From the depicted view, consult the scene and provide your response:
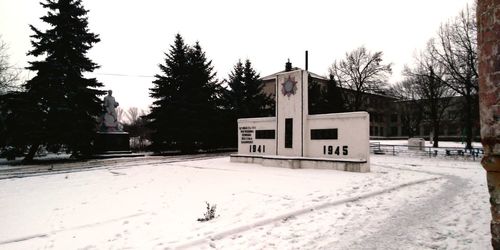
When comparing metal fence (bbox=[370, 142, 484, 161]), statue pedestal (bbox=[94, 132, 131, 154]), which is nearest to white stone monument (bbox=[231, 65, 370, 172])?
metal fence (bbox=[370, 142, 484, 161])

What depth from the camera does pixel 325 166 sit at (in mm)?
15758

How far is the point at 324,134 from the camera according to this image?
55.3 ft

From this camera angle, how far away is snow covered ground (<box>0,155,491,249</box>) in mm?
5320

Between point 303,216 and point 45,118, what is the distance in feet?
77.7

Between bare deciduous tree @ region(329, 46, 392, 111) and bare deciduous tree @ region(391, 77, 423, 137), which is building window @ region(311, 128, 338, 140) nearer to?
bare deciduous tree @ region(329, 46, 392, 111)

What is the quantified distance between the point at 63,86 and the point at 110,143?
239 inches

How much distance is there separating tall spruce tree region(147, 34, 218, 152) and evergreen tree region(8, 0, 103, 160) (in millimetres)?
6608

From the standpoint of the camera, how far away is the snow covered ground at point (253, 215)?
5.32 meters

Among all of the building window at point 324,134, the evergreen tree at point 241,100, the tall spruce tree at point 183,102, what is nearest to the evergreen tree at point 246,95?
the evergreen tree at point 241,100

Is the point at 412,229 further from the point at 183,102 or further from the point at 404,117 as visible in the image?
the point at 404,117

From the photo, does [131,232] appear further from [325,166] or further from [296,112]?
[296,112]

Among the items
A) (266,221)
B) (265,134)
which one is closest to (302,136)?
(265,134)

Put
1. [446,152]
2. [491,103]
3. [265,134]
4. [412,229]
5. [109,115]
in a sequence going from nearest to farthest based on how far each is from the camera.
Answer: [491,103], [412,229], [265,134], [446,152], [109,115]

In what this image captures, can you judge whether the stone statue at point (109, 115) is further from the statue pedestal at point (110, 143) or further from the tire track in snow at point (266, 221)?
the tire track in snow at point (266, 221)
